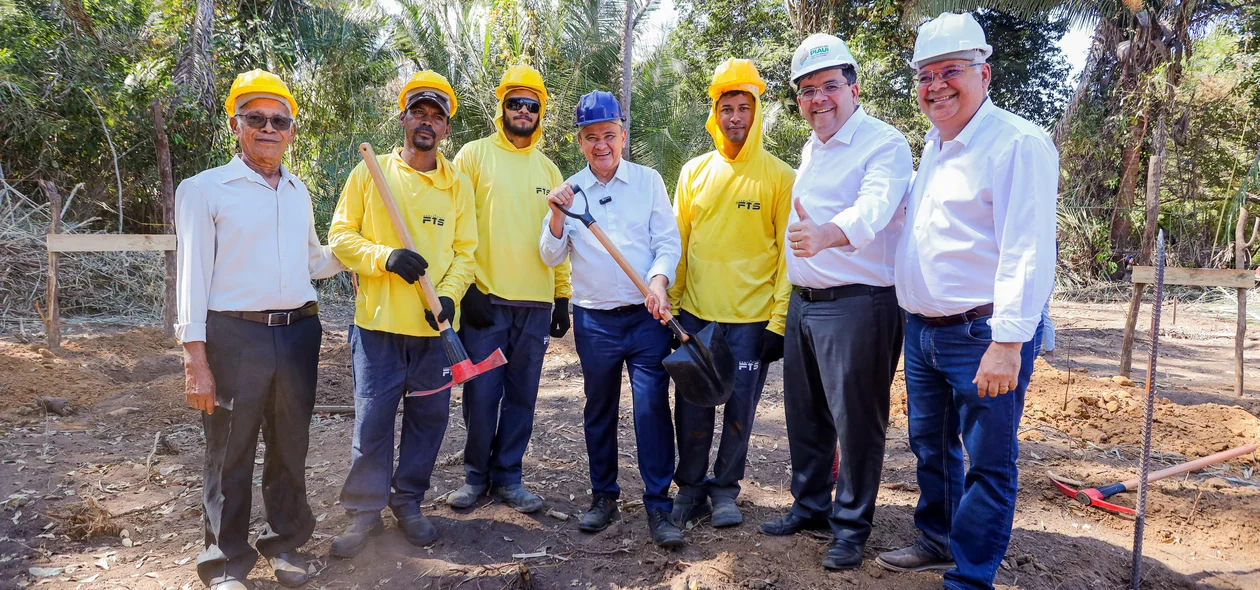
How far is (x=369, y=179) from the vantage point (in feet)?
11.7

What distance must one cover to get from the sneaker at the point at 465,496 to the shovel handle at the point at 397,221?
1078 mm

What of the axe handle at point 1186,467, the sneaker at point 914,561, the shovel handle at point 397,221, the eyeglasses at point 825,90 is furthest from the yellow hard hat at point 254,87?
the axe handle at point 1186,467

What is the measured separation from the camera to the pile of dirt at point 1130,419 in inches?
218

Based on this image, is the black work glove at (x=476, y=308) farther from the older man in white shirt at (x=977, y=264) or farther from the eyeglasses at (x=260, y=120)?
the older man in white shirt at (x=977, y=264)

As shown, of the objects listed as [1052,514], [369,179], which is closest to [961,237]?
[1052,514]

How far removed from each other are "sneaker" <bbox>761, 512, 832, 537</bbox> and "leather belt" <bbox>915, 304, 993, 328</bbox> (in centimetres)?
121

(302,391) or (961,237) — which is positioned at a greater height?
(961,237)

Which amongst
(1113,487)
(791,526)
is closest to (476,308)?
(791,526)

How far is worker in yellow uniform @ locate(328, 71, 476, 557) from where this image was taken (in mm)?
3508

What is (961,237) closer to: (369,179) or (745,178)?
(745,178)

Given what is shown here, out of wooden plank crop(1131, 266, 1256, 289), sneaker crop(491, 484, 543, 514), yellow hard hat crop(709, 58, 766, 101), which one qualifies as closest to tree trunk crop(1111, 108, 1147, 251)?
wooden plank crop(1131, 266, 1256, 289)

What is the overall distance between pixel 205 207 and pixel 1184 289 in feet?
59.4

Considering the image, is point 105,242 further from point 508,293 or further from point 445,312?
point 445,312

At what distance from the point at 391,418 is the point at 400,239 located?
83 centimetres
